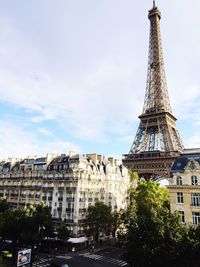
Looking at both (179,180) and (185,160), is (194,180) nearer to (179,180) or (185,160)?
(179,180)

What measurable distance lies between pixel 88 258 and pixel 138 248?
25404mm

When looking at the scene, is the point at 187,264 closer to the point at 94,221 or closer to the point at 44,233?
the point at 44,233

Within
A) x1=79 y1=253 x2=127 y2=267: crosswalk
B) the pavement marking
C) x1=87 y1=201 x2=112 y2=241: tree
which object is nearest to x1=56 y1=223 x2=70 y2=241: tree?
the pavement marking

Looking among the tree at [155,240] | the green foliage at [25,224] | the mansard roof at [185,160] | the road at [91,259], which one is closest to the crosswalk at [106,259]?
the road at [91,259]

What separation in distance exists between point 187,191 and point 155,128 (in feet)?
169

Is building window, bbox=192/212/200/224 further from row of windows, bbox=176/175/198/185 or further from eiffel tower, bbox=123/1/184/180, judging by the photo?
eiffel tower, bbox=123/1/184/180

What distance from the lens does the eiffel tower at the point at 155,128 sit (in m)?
77.4

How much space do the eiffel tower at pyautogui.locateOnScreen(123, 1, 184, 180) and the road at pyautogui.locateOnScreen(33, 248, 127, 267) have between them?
33.5 metres

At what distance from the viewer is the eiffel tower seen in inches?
3049

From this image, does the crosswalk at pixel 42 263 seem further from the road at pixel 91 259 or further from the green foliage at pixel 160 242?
the green foliage at pixel 160 242

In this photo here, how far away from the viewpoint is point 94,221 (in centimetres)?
5444

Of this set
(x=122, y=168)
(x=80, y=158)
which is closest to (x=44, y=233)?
(x=80, y=158)

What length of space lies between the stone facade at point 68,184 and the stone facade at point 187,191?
24.2m

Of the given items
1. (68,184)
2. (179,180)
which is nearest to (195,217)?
(179,180)
